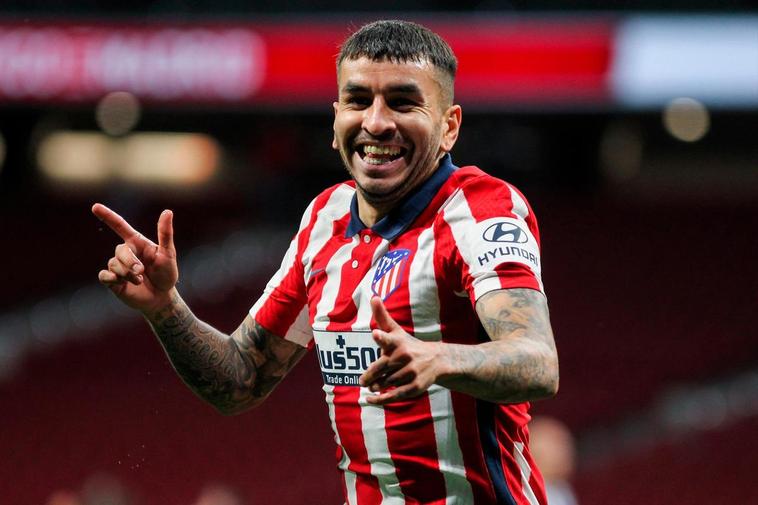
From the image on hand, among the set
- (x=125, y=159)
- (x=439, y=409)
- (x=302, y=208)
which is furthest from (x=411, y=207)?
(x=125, y=159)

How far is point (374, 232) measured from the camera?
252 centimetres

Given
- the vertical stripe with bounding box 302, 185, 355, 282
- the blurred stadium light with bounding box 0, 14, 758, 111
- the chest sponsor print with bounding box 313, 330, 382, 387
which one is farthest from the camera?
the blurred stadium light with bounding box 0, 14, 758, 111

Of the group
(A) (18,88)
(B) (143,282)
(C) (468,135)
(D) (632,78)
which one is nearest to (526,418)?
(B) (143,282)

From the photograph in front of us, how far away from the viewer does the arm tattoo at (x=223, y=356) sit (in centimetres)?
271

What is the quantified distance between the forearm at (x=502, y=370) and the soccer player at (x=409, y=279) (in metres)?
0.02

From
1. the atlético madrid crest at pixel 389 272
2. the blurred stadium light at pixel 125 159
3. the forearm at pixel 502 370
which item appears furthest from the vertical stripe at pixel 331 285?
the blurred stadium light at pixel 125 159

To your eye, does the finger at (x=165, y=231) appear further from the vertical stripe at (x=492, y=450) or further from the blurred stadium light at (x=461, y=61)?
the blurred stadium light at (x=461, y=61)

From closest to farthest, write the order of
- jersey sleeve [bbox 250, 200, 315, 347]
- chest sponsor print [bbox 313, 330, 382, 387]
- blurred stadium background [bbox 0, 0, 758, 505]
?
chest sponsor print [bbox 313, 330, 382, 387], jersey sleeve [bbox 250, 200, 315, 347], blurred stadium background [bbox 0, 0, 758, 505]

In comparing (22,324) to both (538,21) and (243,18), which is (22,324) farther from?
(538,21)

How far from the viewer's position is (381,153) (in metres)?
2.44

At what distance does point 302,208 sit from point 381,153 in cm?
832

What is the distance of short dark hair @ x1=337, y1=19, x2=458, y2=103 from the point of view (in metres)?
2.42

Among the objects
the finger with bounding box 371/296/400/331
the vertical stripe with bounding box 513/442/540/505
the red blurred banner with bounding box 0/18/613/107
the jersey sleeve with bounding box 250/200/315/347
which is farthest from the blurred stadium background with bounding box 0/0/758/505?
the finger with bounding box 371/296/400/331

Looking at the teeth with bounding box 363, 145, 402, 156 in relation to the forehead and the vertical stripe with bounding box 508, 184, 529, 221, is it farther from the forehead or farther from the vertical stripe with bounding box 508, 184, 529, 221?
the vertical stripe with bounding box 508, 184, 529, 221
